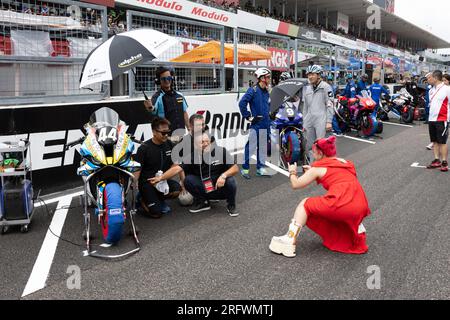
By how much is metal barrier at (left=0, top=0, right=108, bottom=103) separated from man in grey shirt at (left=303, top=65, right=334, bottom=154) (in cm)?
358

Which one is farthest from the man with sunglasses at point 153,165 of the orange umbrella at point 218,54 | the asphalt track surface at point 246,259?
the orange umbrella at point 218,54

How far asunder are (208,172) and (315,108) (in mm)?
2917

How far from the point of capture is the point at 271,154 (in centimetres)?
905

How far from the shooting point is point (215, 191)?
5531mm

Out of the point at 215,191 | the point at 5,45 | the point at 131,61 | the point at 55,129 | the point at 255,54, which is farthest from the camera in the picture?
the point at 255,54

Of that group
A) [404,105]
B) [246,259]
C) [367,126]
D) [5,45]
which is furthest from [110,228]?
[404,105]

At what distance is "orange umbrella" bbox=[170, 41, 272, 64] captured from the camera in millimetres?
9016

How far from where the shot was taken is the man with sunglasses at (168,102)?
246 inches

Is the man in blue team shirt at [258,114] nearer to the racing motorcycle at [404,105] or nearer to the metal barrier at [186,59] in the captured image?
the metal barrier at [186,59]

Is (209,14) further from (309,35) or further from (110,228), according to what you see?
(110,228)

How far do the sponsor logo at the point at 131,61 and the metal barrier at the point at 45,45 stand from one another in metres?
2.07

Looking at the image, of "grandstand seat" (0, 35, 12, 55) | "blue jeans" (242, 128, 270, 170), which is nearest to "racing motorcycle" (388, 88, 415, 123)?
"blue jeans" (242, 128, 270, 170)

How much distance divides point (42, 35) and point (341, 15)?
4572 cm

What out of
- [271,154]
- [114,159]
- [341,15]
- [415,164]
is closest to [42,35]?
[114,159]
